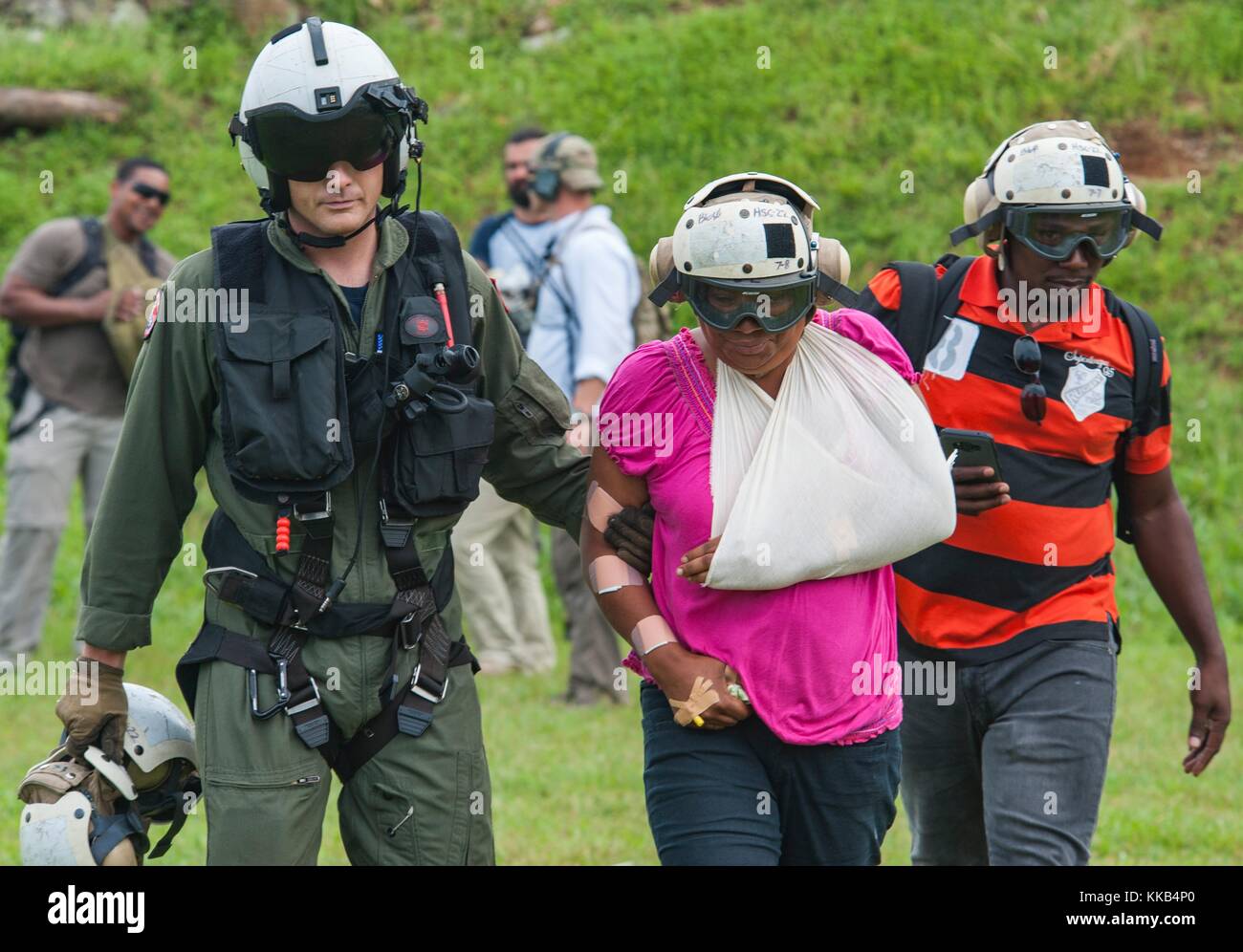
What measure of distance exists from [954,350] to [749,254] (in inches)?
44.4

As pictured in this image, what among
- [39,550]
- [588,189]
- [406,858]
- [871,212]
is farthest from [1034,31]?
[406,858]

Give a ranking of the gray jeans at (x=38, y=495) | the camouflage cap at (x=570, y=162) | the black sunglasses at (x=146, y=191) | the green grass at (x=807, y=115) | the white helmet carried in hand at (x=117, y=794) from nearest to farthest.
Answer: the white helmet carried in hand at (x=117, y=794) < the camouflage cap at (x=570, y=162) < the black sunglasses at (x=146, y=191) < the gray jeans at (x=38, y=495) < the green grass at (x=807, y=115)

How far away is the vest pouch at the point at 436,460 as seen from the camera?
375 cm

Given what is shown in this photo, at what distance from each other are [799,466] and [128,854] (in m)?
1.72

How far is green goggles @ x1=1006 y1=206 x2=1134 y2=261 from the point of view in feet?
14.0

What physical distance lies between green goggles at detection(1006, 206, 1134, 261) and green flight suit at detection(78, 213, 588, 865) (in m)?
1.42

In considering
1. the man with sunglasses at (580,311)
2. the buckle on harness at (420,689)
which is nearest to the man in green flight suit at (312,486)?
the buckle on harness at (420,689)

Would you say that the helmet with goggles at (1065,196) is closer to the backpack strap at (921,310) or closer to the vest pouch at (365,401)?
the backpack strap at (921,310)

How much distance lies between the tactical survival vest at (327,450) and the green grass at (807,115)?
7.40 meters

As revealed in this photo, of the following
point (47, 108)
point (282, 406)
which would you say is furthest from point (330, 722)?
point (47, 108)

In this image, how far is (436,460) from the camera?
3762mm

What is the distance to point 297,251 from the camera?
3795 millimetres

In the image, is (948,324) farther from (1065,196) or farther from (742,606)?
(742,606)

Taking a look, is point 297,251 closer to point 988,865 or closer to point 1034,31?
point 988,865
